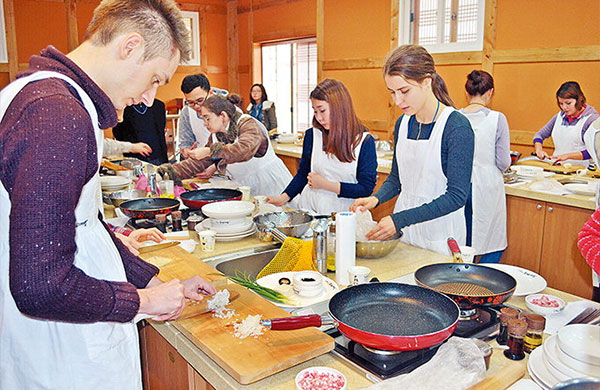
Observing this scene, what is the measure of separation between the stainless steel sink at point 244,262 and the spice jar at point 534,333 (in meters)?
1.09

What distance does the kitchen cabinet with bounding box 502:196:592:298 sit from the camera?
353 cm

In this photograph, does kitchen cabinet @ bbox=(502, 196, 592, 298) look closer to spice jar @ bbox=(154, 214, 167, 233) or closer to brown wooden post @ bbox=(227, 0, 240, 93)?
spice jar @ bbox=(154, 214, 167, 233)

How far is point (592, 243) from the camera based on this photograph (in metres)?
1.48

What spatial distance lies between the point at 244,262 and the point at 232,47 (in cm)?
1012

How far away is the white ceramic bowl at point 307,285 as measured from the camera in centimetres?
161

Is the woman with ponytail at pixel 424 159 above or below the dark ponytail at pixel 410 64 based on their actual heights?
below

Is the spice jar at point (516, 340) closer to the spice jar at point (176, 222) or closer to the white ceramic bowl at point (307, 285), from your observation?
the white ceramic bowl at point (307, 285)

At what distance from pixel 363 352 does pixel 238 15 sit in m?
11.0

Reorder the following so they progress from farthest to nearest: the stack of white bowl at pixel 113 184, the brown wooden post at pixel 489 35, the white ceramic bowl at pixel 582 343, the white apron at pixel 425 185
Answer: the brown wooden post at pixel 489 35 → the stack of white bowl at pixel 113 184 → the white apron at pixel 425 185 → the white ceramic bowl at pixel 582 343

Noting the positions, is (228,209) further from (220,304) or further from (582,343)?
(582,343)

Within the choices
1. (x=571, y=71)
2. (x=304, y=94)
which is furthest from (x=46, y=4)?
(x=571, y=71)

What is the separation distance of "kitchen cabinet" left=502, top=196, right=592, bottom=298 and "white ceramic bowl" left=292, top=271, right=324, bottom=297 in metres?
2.52

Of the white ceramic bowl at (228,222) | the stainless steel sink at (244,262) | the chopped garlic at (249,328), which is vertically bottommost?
the stainless steel sink at (244,262)

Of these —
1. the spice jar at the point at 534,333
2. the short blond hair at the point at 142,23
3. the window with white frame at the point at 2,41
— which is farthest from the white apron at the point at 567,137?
the window with white frame at the point at 2,41
